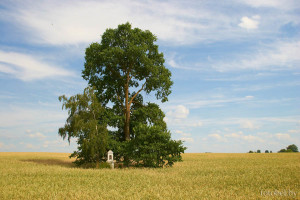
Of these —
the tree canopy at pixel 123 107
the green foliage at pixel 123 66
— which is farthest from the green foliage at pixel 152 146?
the green foliage at pixel 123 66

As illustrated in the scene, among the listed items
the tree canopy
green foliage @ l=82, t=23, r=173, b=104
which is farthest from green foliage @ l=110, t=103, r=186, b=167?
green foliage @ l=82, t=23, r=173, b=104

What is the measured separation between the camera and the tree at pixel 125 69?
3416cm

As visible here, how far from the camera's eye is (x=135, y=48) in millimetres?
32688

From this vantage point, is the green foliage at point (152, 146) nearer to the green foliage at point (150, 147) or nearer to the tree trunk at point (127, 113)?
the green foliage at point (150, 147)

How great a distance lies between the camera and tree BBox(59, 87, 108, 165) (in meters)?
28.9

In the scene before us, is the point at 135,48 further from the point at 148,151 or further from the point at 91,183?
the point at 91,183

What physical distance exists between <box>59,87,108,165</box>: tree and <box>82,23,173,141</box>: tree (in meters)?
4.44

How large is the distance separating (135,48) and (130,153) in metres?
13.0

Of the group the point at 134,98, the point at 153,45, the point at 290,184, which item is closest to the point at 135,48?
the point at 153,45

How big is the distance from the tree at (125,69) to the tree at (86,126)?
4.44m

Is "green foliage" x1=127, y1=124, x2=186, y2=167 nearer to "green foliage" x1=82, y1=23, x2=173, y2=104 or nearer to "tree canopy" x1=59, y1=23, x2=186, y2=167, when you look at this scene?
"tree canopy" x1=59, y1=23, x2=186, y2=167

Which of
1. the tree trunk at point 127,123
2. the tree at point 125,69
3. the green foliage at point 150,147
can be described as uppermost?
the tree at point 125,69

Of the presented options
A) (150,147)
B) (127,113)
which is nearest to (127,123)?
(127,113)

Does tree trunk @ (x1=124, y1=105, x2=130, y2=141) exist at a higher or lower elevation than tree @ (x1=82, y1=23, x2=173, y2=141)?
lower
